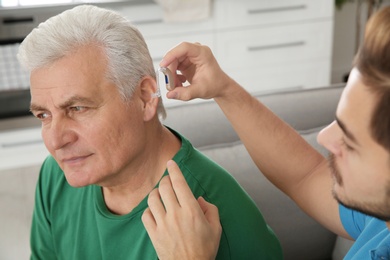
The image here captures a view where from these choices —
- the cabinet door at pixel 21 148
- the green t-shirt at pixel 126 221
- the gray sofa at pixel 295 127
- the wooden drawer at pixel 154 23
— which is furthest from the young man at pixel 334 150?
the cabinet door at pixel 21 148

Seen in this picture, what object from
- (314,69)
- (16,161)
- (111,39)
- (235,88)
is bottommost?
(16,161)

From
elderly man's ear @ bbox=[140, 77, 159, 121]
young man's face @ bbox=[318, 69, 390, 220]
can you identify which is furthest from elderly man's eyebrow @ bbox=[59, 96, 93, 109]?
young man's face @ bbox=[318, 69, 390, 220]

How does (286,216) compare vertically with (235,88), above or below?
below

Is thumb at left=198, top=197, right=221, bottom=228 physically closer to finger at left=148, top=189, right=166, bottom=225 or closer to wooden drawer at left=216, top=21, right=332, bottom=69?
finger at left=148, top=189, right=166, bottom=225

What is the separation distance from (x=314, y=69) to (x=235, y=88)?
8.37ft

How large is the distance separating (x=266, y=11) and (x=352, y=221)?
7.99ft

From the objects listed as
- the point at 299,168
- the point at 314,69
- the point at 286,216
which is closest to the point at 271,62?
the point at 314,69

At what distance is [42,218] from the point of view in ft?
4.85

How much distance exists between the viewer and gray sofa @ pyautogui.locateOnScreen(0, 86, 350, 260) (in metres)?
1.69

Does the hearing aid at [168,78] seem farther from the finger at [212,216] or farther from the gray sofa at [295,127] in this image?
the gray sofa at [295,127]

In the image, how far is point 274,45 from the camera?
12.0 ft

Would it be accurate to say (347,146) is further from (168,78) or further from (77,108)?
(77,108)

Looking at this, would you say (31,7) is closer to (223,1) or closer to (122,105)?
(223,1)

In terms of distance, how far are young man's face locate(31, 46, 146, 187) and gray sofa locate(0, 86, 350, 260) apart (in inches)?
18.8
